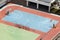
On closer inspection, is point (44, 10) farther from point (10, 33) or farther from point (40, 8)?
point (10, 33)

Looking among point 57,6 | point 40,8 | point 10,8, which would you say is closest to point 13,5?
point 10,8

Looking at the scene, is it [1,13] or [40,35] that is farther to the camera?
[1,13]

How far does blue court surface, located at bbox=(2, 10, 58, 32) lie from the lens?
44.5 feet

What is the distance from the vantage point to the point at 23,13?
14711mm

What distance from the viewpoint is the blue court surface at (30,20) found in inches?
534

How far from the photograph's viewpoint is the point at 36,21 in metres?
14.0

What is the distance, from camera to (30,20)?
14125mm

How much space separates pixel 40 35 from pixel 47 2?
2.81 metres

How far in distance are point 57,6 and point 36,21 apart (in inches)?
78.3

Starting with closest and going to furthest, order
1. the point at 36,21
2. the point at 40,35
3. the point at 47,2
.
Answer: the point at 40,35, the point at 36,21, the point at 47,2

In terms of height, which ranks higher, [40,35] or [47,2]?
[47,2]

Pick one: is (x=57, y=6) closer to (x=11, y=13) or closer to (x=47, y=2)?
(x=47, y=2)

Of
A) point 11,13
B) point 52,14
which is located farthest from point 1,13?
point 52,14

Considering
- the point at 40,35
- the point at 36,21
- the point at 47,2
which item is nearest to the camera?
the point at 40,35
